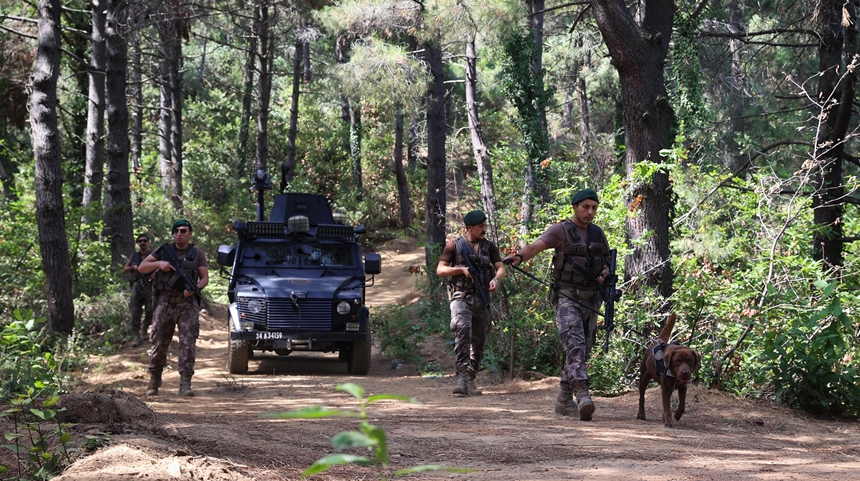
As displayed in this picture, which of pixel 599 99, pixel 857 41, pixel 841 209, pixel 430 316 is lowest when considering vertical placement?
pixel 430 316

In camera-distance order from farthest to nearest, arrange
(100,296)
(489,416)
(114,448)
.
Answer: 1. (100,296)
2. (489,416)
3. (114,448)

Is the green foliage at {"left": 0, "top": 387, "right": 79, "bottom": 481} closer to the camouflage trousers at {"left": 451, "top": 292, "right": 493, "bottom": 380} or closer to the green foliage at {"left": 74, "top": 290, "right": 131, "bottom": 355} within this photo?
the camouflage trousers at {"left": 451, "top": 292, "right": 493, "bottom": 380}

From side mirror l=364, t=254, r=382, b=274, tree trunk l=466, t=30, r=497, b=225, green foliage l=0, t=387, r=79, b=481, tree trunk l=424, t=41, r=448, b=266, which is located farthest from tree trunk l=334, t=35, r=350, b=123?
green foliage l=0, t=387, r=79, b=481

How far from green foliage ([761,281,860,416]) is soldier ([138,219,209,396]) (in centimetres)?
579

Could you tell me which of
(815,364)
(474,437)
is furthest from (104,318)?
(815,364)

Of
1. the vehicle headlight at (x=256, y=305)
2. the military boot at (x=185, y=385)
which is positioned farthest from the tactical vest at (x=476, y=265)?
the vehicle headlight at (x=256, y=305)

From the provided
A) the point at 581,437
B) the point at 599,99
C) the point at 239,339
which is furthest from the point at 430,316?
the point at 599,99

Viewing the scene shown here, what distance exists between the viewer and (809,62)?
21453 mm

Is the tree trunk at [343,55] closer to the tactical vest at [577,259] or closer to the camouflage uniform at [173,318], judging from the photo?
the camouflage uniform at [173,318]

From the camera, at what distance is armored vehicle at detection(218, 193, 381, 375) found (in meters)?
11.6

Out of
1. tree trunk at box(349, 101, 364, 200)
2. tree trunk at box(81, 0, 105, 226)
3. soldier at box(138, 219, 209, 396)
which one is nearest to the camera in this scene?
soldier at box(138, 219, 209, 396)

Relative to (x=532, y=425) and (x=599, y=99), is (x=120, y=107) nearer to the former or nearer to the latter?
(x=532, y=425)

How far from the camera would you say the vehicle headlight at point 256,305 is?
38.1 feet

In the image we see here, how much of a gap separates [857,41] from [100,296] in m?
12.1
